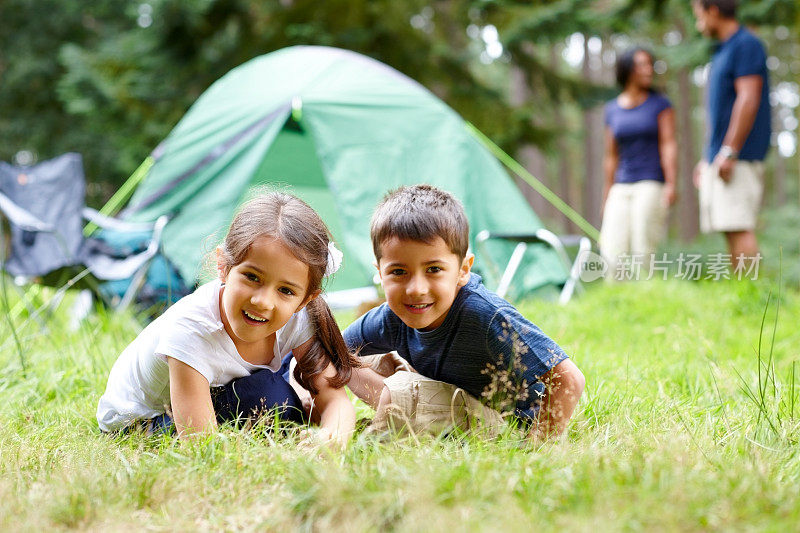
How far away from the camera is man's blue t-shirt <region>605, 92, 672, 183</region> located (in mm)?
4723

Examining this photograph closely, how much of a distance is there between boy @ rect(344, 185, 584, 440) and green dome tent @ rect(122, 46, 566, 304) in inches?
86.4

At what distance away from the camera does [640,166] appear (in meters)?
4.73

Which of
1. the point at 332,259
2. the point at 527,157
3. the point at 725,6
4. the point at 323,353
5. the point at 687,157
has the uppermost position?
the point at 725,6

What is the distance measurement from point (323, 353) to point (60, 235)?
2.52 metres

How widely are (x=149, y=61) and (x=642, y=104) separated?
538cm

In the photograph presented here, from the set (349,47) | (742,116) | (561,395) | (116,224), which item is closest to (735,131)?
(742,116)

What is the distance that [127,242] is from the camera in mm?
4273

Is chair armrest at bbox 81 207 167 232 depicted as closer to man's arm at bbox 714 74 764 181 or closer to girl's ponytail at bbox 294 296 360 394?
girl's ponytail at bbox 294 296 360 394

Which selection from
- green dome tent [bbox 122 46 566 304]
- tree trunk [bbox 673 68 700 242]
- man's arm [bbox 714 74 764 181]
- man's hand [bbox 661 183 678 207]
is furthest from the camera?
tree trunk [bbox 673 68 700 242]

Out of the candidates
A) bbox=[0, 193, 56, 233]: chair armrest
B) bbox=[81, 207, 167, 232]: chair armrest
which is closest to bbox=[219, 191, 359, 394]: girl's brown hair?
bbox=[0, 193, 56, 233]: chair armrest

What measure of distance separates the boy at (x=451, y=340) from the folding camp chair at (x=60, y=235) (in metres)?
2.02

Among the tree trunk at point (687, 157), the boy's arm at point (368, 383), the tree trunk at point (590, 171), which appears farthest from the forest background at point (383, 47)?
the boy's arm at point (368, 383)

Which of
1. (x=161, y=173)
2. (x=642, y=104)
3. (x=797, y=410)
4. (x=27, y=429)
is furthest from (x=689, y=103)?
(x=27, y=429)

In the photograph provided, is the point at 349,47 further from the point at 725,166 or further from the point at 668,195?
the point at 725,166
